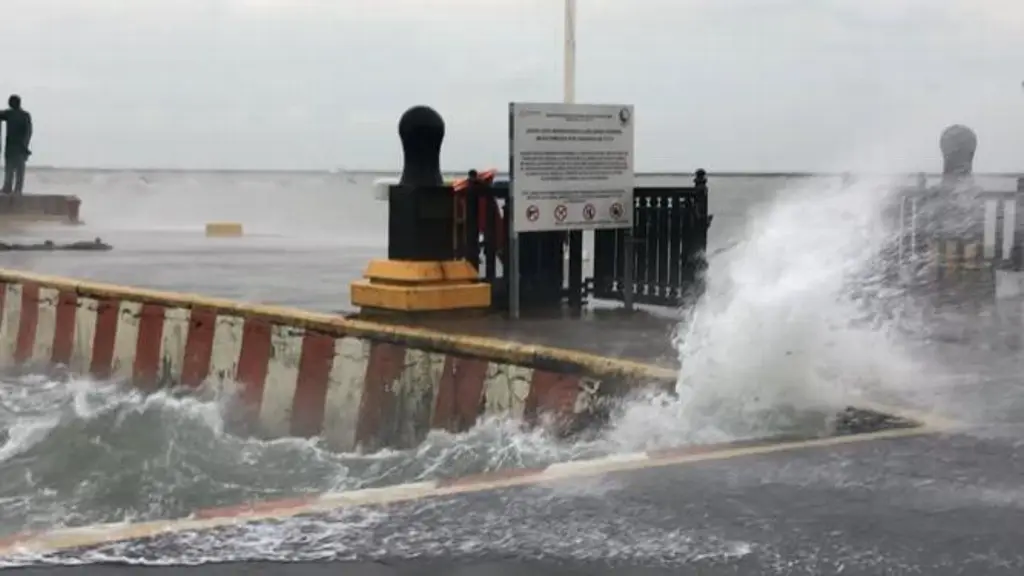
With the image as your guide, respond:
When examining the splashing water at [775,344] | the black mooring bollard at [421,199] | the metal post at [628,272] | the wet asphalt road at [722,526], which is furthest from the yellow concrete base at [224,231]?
the wet asphalt road at [722,526]

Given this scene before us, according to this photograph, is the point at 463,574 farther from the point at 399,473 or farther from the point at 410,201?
the point at 410,201

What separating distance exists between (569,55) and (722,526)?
26.3 feet

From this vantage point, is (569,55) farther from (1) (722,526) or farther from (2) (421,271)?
(1) (722,526)

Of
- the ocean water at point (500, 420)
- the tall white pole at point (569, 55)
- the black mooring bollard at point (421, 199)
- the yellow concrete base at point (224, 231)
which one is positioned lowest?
the ocean water at point (500, 420)

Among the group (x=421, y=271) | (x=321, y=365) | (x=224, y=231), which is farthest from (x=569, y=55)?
(x=224, y=231)

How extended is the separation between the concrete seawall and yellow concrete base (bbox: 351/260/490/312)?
2.74 feet

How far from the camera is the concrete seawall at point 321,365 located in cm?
834

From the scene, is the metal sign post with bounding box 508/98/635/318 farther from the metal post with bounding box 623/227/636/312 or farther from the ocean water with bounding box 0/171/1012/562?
the ocean water with bounding box 0/171/1012/562

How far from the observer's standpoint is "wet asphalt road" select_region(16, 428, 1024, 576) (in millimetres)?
4793

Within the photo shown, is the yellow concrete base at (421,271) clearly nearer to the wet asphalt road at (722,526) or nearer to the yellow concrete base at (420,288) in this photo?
the yellow concrete base at (420,288)

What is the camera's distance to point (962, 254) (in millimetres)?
15352

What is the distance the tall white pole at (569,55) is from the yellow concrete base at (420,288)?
6.88 ft

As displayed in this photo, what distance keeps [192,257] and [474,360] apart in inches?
444

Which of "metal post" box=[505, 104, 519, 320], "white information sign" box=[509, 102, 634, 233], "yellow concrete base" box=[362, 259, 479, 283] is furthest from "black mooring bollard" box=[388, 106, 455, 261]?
"white information sign" box=[509, 102, 634, 233]
